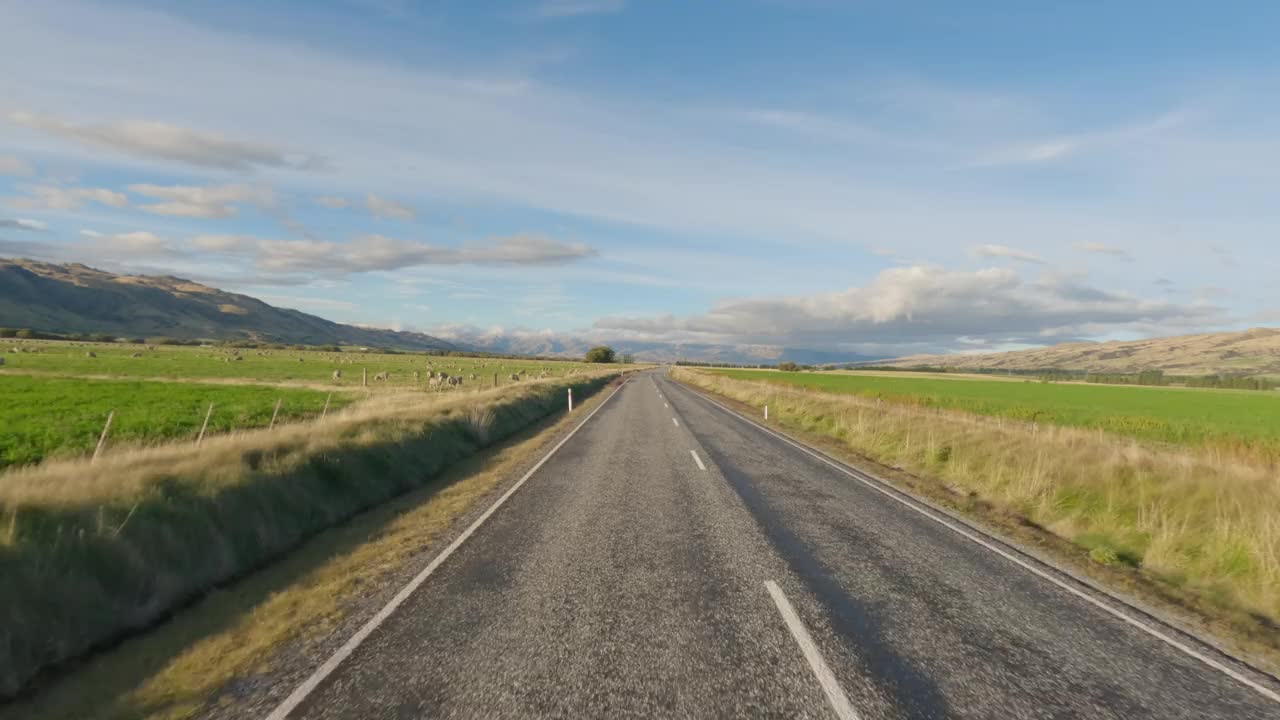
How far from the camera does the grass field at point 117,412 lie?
13.5 metres

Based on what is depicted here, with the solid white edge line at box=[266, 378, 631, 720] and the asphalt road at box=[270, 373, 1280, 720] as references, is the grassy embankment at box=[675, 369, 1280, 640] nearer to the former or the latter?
the asphalt road at box=[270, 373, 1280, 720]

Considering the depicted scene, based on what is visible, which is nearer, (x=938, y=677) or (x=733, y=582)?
(x=938, y=677)

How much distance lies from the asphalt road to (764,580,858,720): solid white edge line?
0.05ft

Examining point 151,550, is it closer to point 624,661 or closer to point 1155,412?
point 624,661

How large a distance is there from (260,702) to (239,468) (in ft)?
20.6

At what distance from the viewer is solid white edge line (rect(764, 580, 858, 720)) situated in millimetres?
3957

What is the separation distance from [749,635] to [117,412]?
22374 mm

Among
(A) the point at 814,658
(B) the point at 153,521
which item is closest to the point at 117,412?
(B) the point at 153,521

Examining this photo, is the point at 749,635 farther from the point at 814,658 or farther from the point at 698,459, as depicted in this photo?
the point at 698,459

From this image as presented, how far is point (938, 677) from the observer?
4.49 meters

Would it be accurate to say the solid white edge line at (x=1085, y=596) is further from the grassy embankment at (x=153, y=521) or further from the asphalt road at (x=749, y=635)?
the grassy embankment at (x=153, y=521)

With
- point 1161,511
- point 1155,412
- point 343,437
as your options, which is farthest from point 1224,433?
point 343,437

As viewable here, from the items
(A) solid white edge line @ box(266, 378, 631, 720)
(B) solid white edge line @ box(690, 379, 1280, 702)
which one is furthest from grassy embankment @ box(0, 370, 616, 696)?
(B) solid white edge line @ box(690, 379, 1280, 702)

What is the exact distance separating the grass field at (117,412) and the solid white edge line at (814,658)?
13587mm
